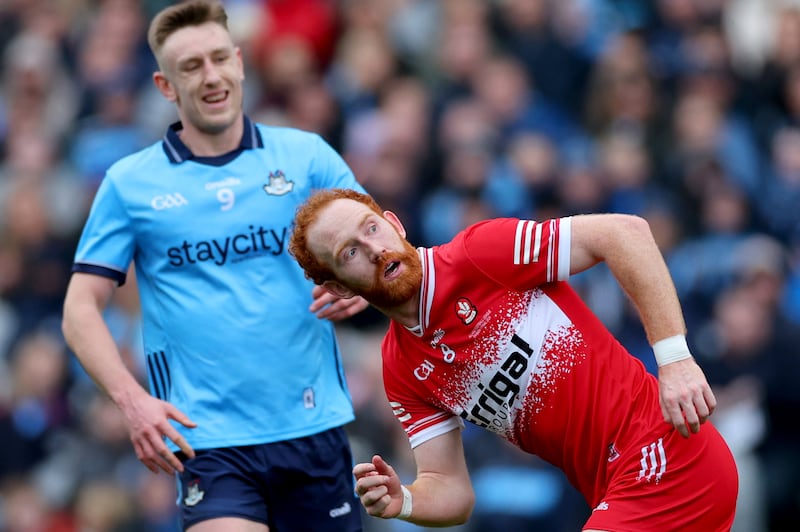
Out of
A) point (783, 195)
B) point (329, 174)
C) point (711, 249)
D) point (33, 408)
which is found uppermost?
A: point (329, 174)

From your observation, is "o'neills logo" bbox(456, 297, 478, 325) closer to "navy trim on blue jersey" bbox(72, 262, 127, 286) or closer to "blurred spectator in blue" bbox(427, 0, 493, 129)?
"navy trim on blue jersey" bbox(72, 262, 127, 286)

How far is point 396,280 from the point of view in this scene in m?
5.29

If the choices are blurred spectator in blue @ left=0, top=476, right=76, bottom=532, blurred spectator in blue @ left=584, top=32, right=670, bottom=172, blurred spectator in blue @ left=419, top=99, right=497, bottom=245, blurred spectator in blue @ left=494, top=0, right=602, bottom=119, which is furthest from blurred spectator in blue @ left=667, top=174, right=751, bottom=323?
blurred spectator in blue @ left=0, top=476, right=76, bottom=532

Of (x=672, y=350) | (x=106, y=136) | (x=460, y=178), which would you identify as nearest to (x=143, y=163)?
(x=672, y=350)

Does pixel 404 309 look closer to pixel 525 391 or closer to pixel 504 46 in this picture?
pixel 525 391

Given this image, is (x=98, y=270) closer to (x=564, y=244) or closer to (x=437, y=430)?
(x=437, y=430)

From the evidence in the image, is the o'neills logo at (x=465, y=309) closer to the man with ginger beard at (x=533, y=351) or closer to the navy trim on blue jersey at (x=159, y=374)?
the man with ginger beard at (x=533, y=351)

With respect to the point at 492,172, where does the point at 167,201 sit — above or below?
above

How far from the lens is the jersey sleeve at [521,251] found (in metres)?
5.22

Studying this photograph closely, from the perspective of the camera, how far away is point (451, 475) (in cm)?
577

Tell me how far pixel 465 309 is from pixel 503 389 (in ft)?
1.17

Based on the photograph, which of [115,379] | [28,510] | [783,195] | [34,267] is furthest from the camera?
[34,267]

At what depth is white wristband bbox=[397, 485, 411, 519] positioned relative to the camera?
5441mm

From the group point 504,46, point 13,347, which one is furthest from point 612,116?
point 13,347
